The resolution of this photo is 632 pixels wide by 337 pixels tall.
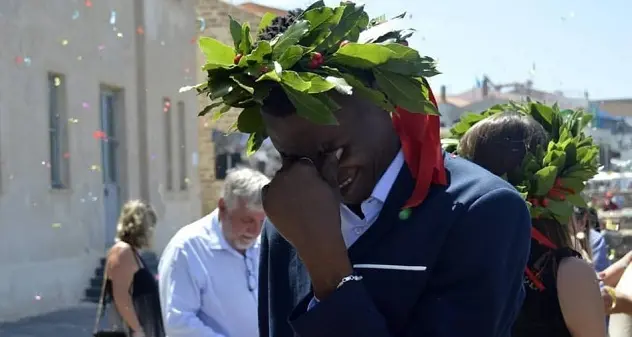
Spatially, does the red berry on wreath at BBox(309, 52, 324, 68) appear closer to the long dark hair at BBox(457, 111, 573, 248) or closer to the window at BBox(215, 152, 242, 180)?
the long dark hair at BBox(457, 111, 573, 248)

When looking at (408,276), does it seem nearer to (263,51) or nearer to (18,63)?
(263,51)

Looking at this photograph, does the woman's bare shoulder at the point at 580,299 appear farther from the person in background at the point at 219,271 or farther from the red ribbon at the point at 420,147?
the person in background at the point at 219,271

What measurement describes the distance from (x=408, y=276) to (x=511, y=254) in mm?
191

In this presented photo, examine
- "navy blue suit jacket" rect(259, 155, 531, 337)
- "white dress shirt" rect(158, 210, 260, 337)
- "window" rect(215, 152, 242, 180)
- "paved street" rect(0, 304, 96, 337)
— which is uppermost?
"navy blue suit jacket" rect(259, 155, 531, 337)

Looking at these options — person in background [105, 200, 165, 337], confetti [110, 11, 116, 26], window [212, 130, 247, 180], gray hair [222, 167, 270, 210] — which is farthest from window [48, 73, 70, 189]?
window [212, 130, 247, 180]

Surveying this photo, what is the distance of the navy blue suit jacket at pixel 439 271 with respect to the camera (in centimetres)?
159

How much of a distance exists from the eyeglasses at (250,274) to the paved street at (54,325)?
21.3 feet

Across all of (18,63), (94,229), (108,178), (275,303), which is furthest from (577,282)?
(108,178)

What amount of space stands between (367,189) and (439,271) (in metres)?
0.20

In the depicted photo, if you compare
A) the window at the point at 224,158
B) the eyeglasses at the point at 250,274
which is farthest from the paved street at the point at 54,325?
the window at the point at 224,158

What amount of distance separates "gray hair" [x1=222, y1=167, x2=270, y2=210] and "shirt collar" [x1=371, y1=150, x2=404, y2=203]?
115 inches

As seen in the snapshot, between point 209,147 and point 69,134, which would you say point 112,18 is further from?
point 209,147

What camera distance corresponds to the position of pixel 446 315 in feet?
5.32

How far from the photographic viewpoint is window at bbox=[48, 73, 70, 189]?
12680mm
